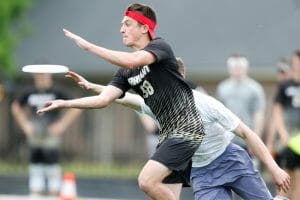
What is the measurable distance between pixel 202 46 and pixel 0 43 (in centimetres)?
564

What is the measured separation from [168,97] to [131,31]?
606mm

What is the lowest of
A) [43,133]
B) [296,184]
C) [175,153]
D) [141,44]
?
[43,133]

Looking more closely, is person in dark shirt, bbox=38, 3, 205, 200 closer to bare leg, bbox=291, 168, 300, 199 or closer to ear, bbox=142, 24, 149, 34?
ear, bbox=142, 24, 149, 34

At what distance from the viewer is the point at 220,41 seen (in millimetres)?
32531

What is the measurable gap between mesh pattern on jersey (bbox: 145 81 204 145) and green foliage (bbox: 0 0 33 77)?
22.4 m

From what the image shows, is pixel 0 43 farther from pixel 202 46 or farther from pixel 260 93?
pixel 260 93

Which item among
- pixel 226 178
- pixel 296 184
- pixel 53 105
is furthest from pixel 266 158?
pixel 296 184

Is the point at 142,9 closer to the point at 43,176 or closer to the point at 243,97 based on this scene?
the point at 243,97

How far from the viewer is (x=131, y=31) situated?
9367 mm

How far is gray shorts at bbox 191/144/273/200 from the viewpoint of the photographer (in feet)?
32.4

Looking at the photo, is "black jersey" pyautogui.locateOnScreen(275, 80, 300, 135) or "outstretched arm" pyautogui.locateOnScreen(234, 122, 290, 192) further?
"black jersey" pyautogui.locateOnScreen(275, 80, 300, 135)

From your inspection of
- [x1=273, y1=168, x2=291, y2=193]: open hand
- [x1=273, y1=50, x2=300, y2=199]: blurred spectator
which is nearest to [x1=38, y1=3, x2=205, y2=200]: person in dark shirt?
[x1=273, y1=168, x2=291, y2=193]: open hand

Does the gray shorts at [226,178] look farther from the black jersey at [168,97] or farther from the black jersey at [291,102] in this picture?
the black jersey at [291,102]

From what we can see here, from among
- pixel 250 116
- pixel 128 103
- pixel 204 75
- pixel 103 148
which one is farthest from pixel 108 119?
pixel 128 103
